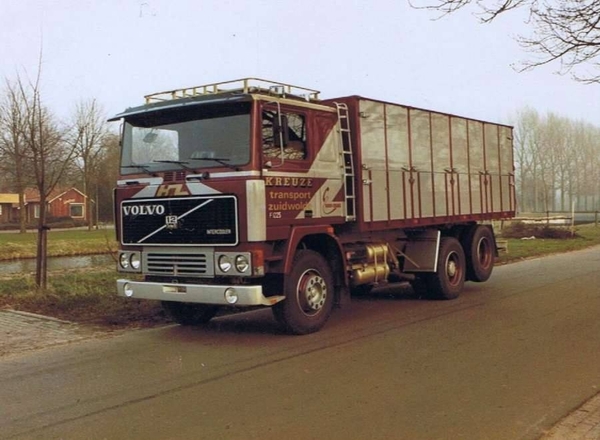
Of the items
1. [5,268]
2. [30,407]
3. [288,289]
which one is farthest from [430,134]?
[5,268]

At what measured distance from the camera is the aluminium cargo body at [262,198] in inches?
305

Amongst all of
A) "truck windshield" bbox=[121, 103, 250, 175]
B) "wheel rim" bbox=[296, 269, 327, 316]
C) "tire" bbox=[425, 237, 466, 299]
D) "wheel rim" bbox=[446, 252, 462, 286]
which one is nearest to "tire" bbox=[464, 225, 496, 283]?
"tire" bbox=[425, 237, 466, 299]

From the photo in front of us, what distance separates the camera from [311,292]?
8.41m

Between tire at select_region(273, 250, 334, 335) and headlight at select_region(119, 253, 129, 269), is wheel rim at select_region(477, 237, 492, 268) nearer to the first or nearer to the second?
tire at select_region(273, 250, 334, 335)

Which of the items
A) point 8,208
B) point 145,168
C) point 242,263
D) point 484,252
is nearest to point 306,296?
Result: point 242,263

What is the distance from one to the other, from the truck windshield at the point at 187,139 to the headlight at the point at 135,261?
3.65ft

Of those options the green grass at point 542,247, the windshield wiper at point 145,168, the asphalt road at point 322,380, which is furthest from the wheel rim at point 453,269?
the green grass at point 542,247

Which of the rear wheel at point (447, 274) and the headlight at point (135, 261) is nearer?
the headlight at point (135, 261)

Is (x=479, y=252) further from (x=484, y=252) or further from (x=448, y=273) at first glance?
(x=448, y=273)

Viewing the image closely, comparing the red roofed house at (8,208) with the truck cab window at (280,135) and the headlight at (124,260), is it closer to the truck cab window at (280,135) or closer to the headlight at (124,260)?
the headlight at (124,260)

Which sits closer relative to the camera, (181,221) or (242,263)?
(242,263)

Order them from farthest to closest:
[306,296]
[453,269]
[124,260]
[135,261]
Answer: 1. [453,269]
2. [124,260]
3. [135,261]
4. [306,296]

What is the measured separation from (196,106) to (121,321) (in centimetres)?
343

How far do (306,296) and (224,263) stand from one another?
1.21m
